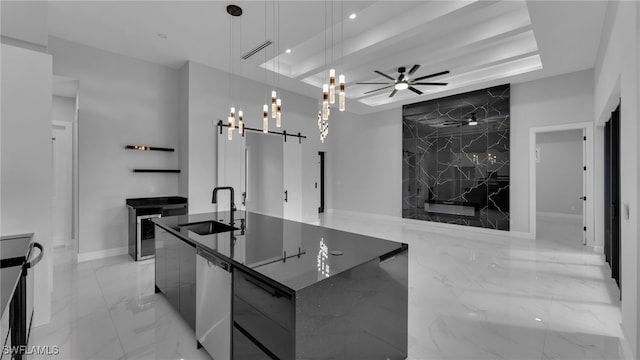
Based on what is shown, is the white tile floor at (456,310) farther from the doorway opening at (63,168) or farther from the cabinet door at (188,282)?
the doorway opening at (63,168)

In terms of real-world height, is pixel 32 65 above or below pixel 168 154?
above

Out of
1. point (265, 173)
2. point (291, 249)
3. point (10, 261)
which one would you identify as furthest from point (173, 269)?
point (265, 173)

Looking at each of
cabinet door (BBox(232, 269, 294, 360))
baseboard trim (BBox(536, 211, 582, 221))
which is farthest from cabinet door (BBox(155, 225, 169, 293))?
baseboard trim (BBox(536, 211, 582, 221))

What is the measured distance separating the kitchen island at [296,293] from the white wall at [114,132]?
10.3 ft

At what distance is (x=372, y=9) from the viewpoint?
362 cm

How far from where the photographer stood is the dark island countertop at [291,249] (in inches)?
52.7

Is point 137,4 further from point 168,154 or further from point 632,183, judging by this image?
point 632,183

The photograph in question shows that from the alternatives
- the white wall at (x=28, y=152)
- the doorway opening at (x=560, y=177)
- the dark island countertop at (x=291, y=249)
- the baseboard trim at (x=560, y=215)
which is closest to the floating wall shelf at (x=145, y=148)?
the white wall at (x=28, y=152)

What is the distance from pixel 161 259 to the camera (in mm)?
2738

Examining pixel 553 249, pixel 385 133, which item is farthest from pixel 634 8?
pixel 385 133

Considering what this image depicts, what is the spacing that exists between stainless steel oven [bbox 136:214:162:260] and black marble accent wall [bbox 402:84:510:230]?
603 centimetres

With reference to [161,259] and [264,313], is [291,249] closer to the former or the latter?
[264,313]

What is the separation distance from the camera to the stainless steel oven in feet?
13.8

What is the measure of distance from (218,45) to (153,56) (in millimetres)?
1274
